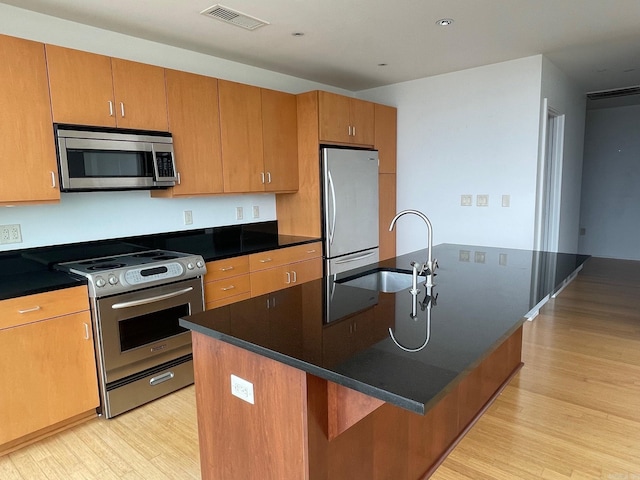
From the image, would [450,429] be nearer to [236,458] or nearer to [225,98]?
[236,458]

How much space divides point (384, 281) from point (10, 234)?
89.3 inches

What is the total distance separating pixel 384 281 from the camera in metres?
2.39

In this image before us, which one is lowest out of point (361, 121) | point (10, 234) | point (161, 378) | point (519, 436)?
point (519, 436)

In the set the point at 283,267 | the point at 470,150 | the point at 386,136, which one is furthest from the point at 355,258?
the point at 470,150

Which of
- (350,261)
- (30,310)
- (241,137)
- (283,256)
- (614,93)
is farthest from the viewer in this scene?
(614,93)

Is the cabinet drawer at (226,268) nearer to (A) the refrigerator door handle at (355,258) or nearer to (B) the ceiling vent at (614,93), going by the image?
(A) the refrigerator door handle at (355,258)

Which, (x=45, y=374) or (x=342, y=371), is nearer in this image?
(x=342, y=371)

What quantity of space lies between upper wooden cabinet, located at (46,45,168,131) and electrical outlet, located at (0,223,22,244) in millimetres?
718

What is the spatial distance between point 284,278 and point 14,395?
1.95m

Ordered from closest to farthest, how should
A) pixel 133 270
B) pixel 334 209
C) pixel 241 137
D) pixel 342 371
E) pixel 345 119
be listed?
1. pixel 342 371
2. pixel 133 270
3. pixel 241 137
4. pixel 334 209
5. pixel 345 119

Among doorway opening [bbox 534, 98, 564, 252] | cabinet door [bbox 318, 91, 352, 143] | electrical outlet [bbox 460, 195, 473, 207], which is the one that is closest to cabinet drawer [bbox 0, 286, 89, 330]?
cabinet door [bbox 318, 91, 352, 143]

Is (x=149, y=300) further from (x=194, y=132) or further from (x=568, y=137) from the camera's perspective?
(x=568, y=137)

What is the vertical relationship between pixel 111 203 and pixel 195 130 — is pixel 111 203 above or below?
below

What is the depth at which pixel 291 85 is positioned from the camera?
4.26m
